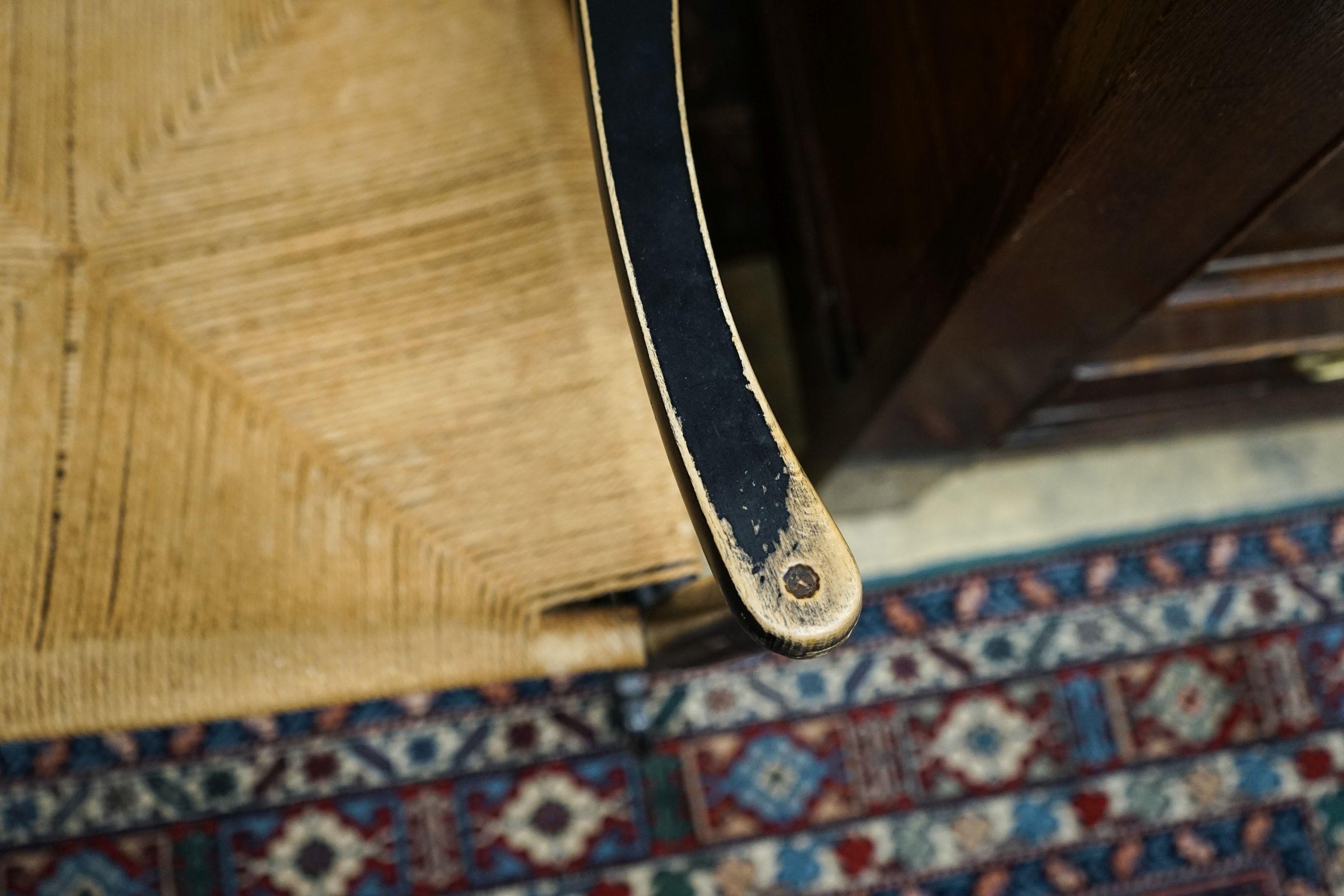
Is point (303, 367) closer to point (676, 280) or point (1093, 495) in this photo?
point (676, 280)

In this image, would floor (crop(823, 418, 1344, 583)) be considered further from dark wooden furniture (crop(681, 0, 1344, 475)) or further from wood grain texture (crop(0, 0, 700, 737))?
wood grain texture (crop(0, 0, 700, 737))

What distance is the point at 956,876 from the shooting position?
935mm

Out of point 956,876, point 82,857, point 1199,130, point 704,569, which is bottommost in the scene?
point 956,876

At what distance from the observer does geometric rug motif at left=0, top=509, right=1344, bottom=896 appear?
918mm

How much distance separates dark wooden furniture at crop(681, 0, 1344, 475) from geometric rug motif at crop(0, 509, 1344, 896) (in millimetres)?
206

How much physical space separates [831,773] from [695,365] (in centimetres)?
69

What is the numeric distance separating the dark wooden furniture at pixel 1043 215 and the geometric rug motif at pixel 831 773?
206 mm

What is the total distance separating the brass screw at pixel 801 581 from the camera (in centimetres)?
33

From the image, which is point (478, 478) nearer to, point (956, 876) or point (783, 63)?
point (783, 63)

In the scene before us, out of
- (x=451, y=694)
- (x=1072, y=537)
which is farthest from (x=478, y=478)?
(x=1072, y=537)

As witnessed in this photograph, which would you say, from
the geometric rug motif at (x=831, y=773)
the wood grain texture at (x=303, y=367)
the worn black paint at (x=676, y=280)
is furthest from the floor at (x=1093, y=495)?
the worn black paint at (x=676, y=280)

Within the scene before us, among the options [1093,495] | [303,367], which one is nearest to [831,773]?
[1093,495]

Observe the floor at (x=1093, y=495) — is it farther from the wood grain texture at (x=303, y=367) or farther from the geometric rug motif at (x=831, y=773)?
the wood grain texture at (x=303, y=367)

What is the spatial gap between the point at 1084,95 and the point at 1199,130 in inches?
2.3
